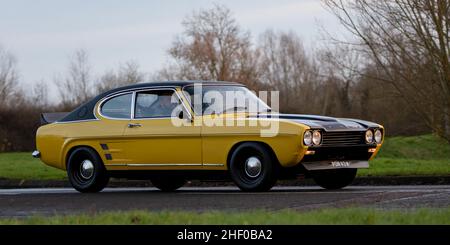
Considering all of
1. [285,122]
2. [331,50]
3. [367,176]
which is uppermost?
[331,50]

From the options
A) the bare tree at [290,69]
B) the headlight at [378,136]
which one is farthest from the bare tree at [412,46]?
the bare tree at [290,69]

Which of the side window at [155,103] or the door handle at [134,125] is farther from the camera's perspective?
the door handle at [134,125]

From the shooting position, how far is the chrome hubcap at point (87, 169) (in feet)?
43.6

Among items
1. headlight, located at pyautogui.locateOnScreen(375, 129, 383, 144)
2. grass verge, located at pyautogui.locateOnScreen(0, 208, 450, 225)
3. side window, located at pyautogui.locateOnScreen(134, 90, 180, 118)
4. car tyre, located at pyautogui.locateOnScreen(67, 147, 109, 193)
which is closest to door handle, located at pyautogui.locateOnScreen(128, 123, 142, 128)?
side window, located at pyautogui.locateOnScreen(134, 90, 180, 118)

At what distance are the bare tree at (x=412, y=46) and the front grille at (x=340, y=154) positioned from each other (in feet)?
20.7

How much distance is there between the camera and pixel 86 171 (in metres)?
13.4

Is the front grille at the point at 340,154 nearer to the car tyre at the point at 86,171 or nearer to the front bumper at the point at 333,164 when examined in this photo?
the front bumper at the point at 333,164

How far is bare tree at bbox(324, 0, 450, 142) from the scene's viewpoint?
17766mm

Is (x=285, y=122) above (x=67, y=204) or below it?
above

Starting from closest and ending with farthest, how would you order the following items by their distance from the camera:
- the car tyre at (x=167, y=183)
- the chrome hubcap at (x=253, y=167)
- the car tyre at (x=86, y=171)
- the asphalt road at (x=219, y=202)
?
1. the asphalt road at (x=219, y=202)
2. the chrome hubcap at (x=253, y=167)
3. the car tyre at (x=86, y=171)
4. the car tyre at (x=167, y=183)
